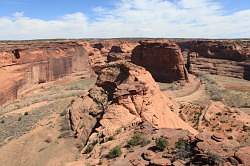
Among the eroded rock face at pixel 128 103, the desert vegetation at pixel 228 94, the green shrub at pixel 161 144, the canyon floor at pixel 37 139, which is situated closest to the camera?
the green shrub at pixel 161 144

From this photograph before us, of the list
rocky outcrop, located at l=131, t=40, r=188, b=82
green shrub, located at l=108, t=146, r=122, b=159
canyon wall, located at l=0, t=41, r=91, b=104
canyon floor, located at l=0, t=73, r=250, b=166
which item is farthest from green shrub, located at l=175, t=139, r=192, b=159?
rocky outcrop, located at l=131, t=40, r=188, b=82

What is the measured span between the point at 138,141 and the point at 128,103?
6304 millimetres

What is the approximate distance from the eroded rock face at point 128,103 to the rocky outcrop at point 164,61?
19423mm

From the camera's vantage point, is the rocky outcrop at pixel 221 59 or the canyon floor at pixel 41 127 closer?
the canyon floor at pixel 41 127

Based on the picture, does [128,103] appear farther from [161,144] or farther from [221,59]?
[221,59]

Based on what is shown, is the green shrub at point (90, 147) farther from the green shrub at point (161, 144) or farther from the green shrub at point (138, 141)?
the green shrub at point (161, 144)

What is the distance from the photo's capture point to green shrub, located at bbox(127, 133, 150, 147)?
51.9 ft

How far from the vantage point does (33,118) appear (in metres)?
28.7

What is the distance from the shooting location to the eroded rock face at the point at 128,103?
20.7 meters

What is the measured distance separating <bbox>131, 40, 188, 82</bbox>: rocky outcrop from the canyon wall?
12.2 metres

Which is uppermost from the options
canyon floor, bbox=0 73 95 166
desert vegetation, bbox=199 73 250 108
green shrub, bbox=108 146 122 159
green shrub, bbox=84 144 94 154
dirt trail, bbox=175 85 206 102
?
green shrub, bbox=108 146 122 159

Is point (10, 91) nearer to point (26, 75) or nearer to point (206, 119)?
point (26, 75)

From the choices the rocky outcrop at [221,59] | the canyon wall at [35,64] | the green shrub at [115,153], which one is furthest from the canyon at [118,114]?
the rocky outcrop at [221,59]

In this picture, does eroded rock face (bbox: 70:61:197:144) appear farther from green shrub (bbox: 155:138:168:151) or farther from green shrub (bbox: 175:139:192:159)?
green shrub (bbox: 175:139:192:159)
